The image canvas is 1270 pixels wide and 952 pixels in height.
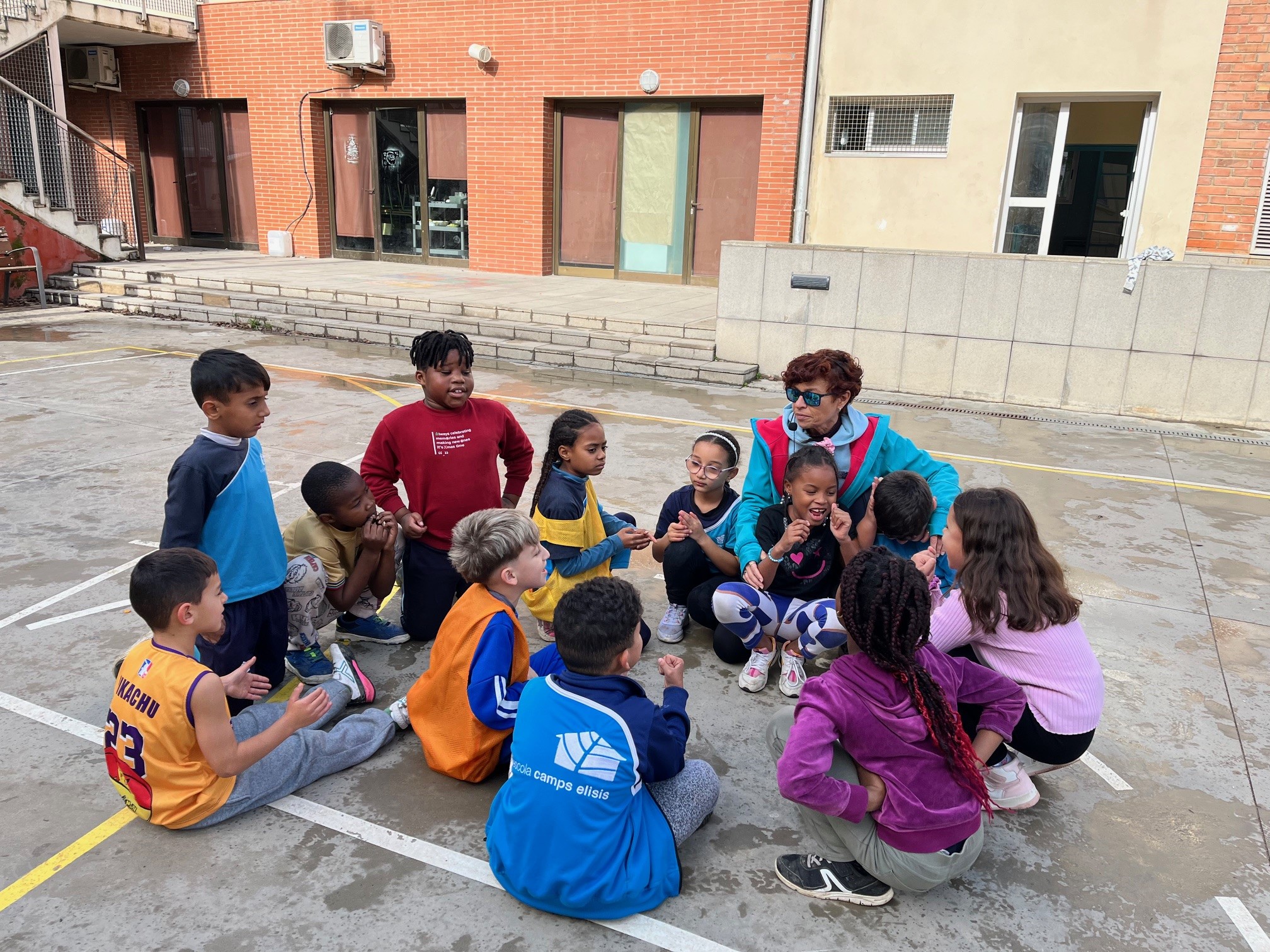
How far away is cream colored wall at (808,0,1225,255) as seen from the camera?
1062 centimetres

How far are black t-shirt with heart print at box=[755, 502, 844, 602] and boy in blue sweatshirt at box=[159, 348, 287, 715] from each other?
6.54 feet

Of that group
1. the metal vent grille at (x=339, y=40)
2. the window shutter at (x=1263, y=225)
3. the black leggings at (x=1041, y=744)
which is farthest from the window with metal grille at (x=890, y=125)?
the black leggings at (x=1041, y=744)

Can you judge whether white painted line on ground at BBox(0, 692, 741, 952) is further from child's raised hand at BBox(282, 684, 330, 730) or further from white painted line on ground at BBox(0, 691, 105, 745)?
child's raised hand at BBox(282, 684, 330, 730)

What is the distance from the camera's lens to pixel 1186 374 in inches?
347

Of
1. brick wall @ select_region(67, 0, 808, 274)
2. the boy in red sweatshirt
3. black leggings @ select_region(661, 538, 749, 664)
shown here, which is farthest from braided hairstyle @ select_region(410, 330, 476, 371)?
brick wall @ select_region(67, 0, 808, 274)

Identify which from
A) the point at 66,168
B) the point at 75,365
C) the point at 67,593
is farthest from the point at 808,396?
the point at 66,168

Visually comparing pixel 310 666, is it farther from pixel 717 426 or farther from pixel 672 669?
pixel 717 426

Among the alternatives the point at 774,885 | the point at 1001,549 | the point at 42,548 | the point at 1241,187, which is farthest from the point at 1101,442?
the point at 42,548

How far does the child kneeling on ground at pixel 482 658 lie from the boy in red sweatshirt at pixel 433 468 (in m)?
0.96

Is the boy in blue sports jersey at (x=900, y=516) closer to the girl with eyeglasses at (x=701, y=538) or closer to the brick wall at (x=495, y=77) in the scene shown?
the girl with eyeglasses at (x=701, y=538)

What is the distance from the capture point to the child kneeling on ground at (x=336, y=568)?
3760 mm

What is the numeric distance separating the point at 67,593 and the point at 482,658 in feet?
9.17

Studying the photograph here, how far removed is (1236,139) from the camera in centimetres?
1049

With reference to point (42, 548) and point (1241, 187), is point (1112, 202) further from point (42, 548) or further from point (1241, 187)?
point (42, 548)
